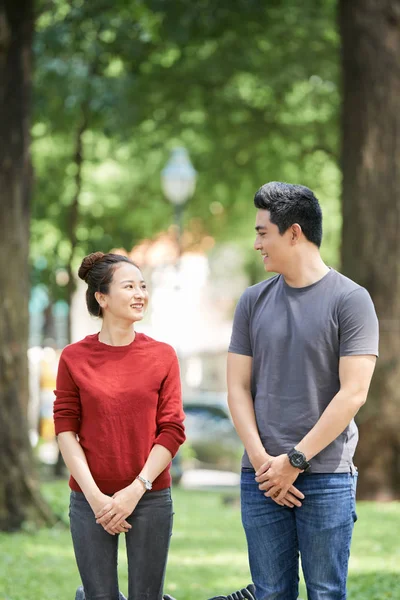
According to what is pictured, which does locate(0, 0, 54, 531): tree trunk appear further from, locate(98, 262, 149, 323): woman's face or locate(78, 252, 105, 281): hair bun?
locate(98, 262, 149, 323): woman's face

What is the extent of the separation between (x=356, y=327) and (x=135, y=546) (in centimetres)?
123

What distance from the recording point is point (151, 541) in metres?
4.60

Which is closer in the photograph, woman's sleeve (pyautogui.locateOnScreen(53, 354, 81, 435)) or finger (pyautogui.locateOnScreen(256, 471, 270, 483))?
finger (pyautogui.locateOnScreen(256, 471, 270, 483))

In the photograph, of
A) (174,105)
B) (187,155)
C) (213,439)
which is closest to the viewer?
(174,105)

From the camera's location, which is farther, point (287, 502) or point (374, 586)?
point (374, 586)

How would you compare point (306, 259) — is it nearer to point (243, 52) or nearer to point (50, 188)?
point (243, 52)

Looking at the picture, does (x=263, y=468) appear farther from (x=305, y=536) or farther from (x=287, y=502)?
(x=305, y=536)

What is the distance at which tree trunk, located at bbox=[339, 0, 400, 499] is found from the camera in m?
13.4

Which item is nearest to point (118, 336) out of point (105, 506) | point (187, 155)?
point (105, 506)

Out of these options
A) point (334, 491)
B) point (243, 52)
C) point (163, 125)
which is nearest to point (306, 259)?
point (334, 491)

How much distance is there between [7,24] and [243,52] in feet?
26.6

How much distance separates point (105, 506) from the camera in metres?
4.50

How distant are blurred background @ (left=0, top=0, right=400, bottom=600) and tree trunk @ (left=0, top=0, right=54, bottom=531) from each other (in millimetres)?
16

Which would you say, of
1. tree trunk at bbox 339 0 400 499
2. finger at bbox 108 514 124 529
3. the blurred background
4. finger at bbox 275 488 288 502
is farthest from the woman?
tree trunk at bbox 339 0 400 499
